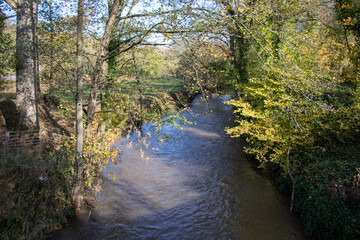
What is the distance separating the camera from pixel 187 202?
7887 mm

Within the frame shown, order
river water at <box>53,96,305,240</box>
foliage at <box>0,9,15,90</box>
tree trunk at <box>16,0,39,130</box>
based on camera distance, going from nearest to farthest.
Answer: river water at <box>53,96,305,240</box>, foliage at <box>0,9,15,90</box>, tree trunk at <box>16,0,39,130</box>

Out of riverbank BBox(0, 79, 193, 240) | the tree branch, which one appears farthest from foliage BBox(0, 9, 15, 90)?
riverbank BBox(0, 79, 193, 240)

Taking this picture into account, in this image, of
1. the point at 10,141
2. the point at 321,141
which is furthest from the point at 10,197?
→ the point at 321,141

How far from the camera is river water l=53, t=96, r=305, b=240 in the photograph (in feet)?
20.9

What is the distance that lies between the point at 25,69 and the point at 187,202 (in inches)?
287

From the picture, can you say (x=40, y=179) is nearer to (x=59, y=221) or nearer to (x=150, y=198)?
(x=59, y=221)

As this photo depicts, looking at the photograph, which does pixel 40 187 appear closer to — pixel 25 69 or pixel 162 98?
pixel 162 98

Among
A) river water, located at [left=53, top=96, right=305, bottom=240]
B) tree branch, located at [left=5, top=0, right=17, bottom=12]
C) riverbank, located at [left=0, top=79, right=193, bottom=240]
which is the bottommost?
river water, located at [left=53, top=96, right=305, bottom=240]

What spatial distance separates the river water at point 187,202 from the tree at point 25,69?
11.8 ft

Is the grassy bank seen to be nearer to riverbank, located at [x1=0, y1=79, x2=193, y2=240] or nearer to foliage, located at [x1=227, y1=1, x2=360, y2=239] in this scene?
foliage, located at [x1=227, y1=1, x2=360, y2=239]

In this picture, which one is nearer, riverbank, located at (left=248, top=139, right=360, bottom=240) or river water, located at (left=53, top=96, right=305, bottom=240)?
riverbank, located at (left=248, top=139, right=360, bottom=240)

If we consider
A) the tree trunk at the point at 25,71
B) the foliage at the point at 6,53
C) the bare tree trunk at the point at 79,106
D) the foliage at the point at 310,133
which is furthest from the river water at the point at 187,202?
the foliage at the point at 6,53

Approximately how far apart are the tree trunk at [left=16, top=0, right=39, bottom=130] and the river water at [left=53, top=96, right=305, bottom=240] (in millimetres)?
3594

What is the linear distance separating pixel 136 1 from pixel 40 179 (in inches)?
236
